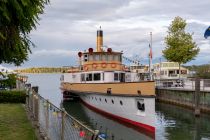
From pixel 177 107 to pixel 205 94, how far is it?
20.6ft

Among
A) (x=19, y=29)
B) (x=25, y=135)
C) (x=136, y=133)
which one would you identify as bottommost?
(x=136, y=133)

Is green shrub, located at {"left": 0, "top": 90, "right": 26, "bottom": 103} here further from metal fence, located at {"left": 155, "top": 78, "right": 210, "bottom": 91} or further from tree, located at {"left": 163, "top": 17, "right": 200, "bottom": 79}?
tree, located at {"left": 163, "top": 17, "right": 200, "bottom": 79}

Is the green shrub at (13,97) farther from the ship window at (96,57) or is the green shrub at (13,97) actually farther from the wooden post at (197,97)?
the wooden post at (197,97)

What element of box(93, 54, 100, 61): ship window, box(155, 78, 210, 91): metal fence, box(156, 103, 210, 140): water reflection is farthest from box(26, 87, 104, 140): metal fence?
box(155, 78, 210, 91): metal fence

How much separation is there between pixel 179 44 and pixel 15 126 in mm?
39900

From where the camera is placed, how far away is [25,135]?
1342 cm

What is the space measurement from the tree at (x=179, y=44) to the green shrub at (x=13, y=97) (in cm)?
3006

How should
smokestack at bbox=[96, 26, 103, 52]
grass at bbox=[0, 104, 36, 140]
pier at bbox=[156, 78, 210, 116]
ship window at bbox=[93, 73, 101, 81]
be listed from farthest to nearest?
1. smokestack at bbox=[96, 26, 103, 52]
2. ship window at bbox=[93, 73, 101, 81]
3. pier at bbox=[156, 78, 210, 116]
4. grass at bbox=[0, 104, 36, 140]

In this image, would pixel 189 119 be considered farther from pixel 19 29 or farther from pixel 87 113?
pixel 19 29

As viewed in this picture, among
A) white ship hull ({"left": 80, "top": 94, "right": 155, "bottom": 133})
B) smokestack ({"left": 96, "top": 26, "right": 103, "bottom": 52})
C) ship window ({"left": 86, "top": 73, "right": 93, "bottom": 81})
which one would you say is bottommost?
white ship hull ({"left": 80, "top": 94, "right": 155, "bottom": 133})

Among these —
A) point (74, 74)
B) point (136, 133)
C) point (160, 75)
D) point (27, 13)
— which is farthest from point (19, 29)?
point (160, 75)

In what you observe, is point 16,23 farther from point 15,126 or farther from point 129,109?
point 129,109

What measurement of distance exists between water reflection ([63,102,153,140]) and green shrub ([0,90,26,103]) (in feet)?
19.2

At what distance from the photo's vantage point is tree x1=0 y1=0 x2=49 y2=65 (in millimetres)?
9487
